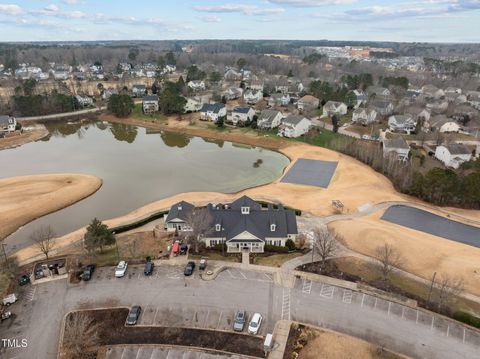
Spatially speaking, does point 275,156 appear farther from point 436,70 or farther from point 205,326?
point 436,70

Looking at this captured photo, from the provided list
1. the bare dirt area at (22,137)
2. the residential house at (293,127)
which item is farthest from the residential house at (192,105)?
the bare dirt area at (22,137)

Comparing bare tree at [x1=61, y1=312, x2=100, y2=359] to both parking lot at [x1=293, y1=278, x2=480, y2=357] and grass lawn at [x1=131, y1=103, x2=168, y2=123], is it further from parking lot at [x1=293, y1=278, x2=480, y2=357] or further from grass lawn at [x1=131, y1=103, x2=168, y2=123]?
grass lawn at [x1=131, y1=103, x2=168, y2=123]

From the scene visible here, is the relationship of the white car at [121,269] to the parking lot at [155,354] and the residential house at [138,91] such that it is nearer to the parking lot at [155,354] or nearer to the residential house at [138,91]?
the parking lot at [155,354]

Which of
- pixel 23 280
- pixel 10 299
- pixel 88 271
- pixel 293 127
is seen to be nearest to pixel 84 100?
pixel 293 127

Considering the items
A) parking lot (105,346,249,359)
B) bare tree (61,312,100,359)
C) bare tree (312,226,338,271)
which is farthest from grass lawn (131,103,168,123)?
parking lot (105,346,249,359)

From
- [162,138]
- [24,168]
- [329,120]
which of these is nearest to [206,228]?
[24,168]

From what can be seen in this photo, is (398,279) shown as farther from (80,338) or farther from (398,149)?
(398,149)
